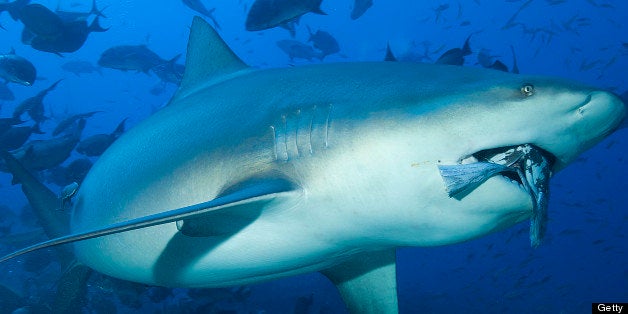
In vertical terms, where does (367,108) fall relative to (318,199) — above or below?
above

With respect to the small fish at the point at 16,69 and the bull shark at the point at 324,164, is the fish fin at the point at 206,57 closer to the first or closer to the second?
the bull shark at the point at 324,164

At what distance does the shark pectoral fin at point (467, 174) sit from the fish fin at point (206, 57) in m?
2.26

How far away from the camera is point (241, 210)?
1816 mm

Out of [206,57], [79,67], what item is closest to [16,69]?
[206,57]

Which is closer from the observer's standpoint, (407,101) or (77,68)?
(407,101)

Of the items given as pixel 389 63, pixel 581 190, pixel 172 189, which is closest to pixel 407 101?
pixel 389 63

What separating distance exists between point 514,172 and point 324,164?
779 millimetres

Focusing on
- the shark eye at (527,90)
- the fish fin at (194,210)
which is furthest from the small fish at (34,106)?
the shark eye at (527,90)

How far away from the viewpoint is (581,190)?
4950 centimetres

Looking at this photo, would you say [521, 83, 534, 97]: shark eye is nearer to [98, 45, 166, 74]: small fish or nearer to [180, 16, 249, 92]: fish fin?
[180, 16, 249, 92]: fish fin

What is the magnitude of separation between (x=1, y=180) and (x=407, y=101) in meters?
78.4

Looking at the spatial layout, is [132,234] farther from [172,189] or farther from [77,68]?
[77,68]

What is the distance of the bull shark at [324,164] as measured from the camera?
4.85ft

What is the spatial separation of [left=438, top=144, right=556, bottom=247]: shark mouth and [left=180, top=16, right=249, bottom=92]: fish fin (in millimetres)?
2260
